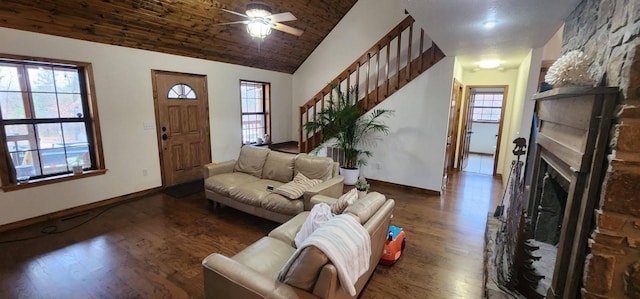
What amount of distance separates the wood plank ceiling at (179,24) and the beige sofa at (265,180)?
6.66 ft

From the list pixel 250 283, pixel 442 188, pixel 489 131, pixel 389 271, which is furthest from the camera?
pixel 489 131

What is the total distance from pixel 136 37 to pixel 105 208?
2.48 metres

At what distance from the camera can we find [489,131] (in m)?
8.17

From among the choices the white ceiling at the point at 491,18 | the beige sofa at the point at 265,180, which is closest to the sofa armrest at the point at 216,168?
the beige sofa at the point at 265,180

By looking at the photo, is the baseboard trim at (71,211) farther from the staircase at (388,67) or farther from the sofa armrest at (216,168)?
the staircase at (388,67)

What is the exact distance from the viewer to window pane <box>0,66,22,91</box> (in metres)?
2.93

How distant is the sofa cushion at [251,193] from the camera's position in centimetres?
312

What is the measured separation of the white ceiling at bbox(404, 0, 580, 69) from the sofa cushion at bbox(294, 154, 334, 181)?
191 cm

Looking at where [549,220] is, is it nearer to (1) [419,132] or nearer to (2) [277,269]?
(1) [419,132]

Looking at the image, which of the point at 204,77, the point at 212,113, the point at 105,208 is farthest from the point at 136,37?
the point at 105,208

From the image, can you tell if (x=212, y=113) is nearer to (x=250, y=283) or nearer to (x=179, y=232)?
(x=179, y=232)

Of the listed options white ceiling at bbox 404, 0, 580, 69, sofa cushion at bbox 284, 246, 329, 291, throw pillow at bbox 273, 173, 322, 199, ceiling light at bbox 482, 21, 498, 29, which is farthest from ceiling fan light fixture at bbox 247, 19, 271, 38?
sofa cushion at bbox 284, 246, 329, 291

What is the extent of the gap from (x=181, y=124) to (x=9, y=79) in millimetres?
2010

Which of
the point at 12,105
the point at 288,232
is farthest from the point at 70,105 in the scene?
the point at 288,232
